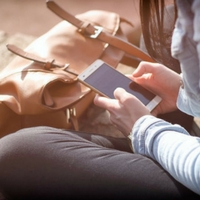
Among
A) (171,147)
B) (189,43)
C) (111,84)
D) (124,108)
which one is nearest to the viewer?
(189,43)

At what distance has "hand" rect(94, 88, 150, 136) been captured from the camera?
94 cm

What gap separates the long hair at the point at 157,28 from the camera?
900 mm

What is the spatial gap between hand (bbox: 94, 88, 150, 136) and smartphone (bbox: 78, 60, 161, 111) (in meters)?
0.05

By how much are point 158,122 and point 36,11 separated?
1.54 m

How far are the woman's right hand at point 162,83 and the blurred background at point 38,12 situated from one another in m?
0.97

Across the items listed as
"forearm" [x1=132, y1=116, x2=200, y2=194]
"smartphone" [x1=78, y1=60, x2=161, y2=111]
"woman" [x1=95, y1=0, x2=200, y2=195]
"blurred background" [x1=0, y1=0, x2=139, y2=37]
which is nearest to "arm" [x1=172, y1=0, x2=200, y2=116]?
"woman" [x1=95, y1=0, x2=200, y2=195]

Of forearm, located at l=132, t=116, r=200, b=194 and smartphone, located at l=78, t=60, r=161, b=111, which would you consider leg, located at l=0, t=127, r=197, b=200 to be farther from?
smartphone, located at l=78, t=60, r=161, b=111

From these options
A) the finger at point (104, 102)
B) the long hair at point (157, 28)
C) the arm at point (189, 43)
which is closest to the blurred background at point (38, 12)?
the long hair at point (157, 28)

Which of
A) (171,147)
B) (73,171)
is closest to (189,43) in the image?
(171,147)

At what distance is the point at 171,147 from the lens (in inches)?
30.2

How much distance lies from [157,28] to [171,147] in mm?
319

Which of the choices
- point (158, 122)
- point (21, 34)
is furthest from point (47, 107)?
point (21, 34)

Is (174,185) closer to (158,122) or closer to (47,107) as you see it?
(158,122)

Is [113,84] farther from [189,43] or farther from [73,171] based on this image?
[189,43]
